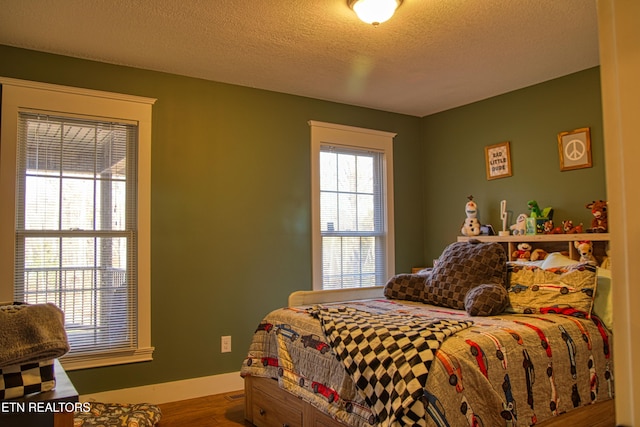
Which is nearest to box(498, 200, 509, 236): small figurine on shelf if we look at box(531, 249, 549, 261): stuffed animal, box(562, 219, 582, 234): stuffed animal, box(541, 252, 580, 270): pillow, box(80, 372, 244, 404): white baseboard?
box(531, 249, 549, 261): stuffed animal

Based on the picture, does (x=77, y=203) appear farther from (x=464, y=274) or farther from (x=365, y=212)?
(x=464, y=274)

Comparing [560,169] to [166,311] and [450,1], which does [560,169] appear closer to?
[450,1]

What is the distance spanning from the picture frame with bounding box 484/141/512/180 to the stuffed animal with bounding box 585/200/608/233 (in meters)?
0.82

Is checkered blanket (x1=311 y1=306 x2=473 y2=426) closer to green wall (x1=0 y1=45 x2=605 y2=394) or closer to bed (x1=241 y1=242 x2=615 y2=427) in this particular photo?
bed (x1=241 y1=242 x2=615 y2=427)

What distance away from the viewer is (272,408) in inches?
105

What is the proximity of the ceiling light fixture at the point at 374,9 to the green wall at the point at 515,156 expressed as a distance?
5.95 feet

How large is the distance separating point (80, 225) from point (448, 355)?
8.10 feet

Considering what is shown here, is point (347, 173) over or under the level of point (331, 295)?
over

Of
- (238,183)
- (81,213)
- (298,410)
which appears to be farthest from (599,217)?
(81,213)

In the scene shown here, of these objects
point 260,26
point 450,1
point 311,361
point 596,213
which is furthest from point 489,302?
point 260,26

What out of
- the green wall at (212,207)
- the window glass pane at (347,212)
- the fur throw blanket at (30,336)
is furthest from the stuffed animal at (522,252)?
the fur throw blanket at (30,336)

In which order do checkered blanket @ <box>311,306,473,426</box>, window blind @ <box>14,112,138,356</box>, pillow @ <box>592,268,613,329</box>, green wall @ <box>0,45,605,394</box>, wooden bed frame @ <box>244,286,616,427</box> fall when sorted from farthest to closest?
green wall @ <box>0,45,605,394</box>, window blind @ <box>14,112,138,356</box>, pillow @ <box>592,268,613,329</box>, wooden bed frame @ <box>244,286,616,427</box>, checkered blanket @ <box>311,306,473,426</box>

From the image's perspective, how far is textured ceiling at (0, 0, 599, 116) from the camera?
2.54 m

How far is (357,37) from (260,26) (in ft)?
1.92
